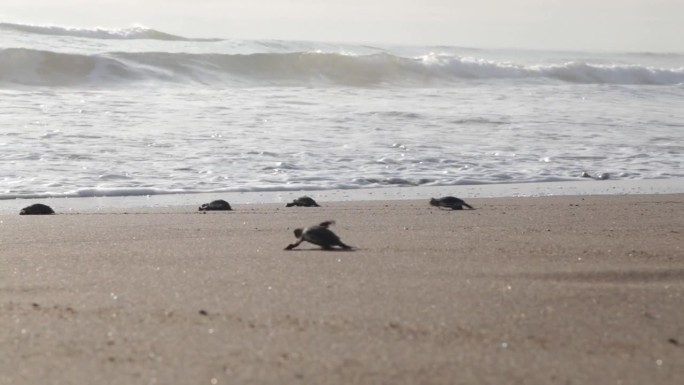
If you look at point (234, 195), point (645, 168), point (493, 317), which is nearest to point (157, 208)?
Answer: point (234, 195)

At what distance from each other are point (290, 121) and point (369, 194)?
202 inches

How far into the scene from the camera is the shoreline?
7.37 m

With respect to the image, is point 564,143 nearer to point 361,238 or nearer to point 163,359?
point 361,238

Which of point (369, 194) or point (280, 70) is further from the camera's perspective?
point (280, 70)

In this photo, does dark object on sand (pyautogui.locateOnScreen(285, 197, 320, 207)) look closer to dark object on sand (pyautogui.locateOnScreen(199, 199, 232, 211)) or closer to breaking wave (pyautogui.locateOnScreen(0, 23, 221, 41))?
dark object on sand (pyautogui.locateOnScreen(199, 199, 232, 211))

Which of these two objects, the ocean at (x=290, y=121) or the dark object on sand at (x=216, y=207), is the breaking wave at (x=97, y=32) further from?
the dark object on sand at (x=216, y=207)

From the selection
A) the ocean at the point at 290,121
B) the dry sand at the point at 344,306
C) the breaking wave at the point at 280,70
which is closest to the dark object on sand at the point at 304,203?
the ocean at the point at 290,121

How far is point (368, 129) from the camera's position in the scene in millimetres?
12664

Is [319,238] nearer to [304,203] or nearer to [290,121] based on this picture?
[304,203]

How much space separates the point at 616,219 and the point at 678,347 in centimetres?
355

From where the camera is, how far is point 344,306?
3355mm

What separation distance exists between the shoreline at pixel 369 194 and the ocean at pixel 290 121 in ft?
0.65

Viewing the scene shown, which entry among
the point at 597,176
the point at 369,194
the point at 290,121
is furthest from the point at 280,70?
the point at 369,194

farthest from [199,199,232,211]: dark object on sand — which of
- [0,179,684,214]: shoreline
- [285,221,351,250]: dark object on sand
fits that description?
[285,221,351,250]: dark object on sand
